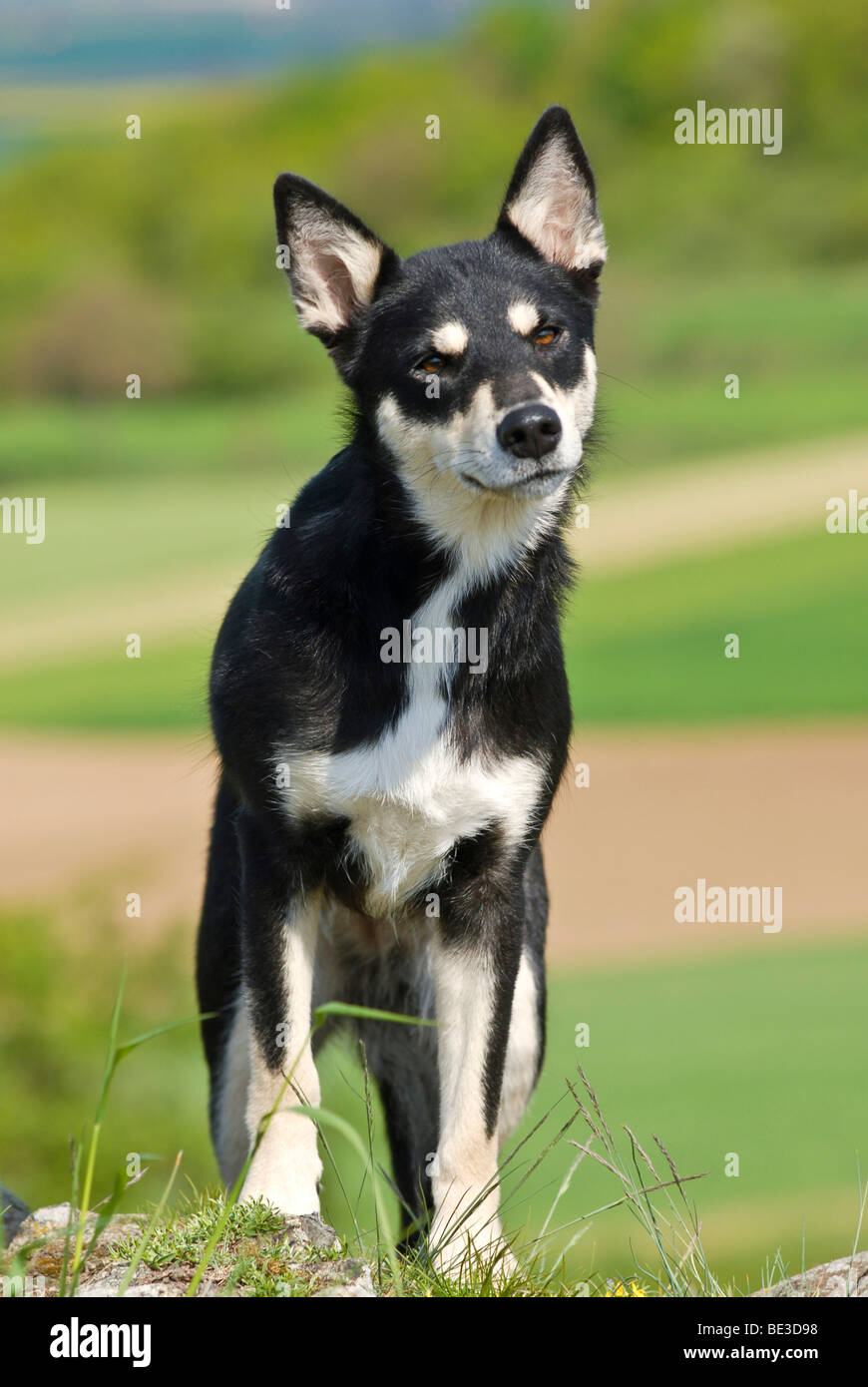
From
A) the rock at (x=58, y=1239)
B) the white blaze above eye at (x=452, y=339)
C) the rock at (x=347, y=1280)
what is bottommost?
the rock at (x=58, y=1239)

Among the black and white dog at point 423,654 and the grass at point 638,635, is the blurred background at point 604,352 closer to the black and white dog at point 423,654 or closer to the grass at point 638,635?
the grass at point 638,635

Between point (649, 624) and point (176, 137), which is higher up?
point (176, 137)

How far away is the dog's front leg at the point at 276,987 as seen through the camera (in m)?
4.19

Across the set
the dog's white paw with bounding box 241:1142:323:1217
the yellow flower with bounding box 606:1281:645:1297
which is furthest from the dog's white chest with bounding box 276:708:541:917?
the yellow flower with bounding box 606:1281:645:1297

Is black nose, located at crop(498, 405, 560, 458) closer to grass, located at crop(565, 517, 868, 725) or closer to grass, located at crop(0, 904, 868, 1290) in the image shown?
grass, located at crop(0, 904, 868, 1290)

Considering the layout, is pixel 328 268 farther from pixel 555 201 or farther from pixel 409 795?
pixel 409 795

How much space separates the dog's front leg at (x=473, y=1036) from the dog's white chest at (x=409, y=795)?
0.18 m

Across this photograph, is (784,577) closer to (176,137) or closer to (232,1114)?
(176,137)

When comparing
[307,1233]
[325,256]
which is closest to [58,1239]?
[307,1233]

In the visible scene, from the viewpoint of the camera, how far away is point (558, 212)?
460 centimetres

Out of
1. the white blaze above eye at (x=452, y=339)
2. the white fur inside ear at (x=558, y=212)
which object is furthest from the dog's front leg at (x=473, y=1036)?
the white fur inside ear at (x=558, y=212)

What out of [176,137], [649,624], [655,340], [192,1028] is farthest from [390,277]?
[176,137]

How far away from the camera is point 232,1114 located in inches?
195

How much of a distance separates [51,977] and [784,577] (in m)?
27.6
